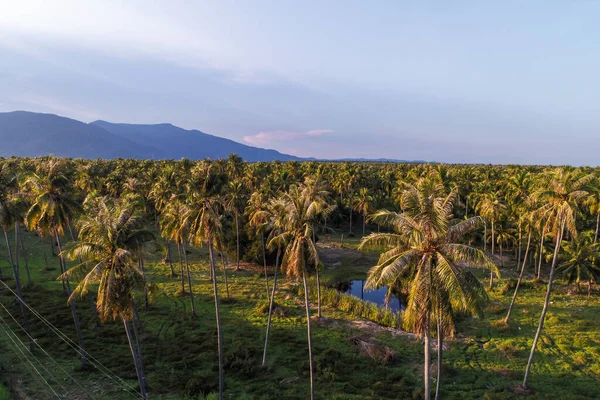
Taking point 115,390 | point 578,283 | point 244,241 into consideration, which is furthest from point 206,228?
point 578,283

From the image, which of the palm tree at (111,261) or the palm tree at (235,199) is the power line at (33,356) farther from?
the palm tree at (235,199)

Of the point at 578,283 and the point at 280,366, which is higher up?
the point at 578,283

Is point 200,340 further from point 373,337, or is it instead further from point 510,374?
point 510,374

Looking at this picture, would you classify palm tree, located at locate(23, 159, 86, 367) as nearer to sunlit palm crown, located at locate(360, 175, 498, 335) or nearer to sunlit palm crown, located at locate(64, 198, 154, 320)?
sunlit palm crown, located at locate(64, 198, 154, 320)

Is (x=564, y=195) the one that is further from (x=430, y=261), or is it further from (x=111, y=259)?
(x=111, y=259)

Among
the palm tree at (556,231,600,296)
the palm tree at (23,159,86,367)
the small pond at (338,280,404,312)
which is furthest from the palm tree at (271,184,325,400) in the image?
the palm tree at (556,231,600,296)

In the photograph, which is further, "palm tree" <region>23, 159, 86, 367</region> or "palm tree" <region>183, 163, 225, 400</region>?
"palm tree" <region>23, 159, 86, 367</region>
